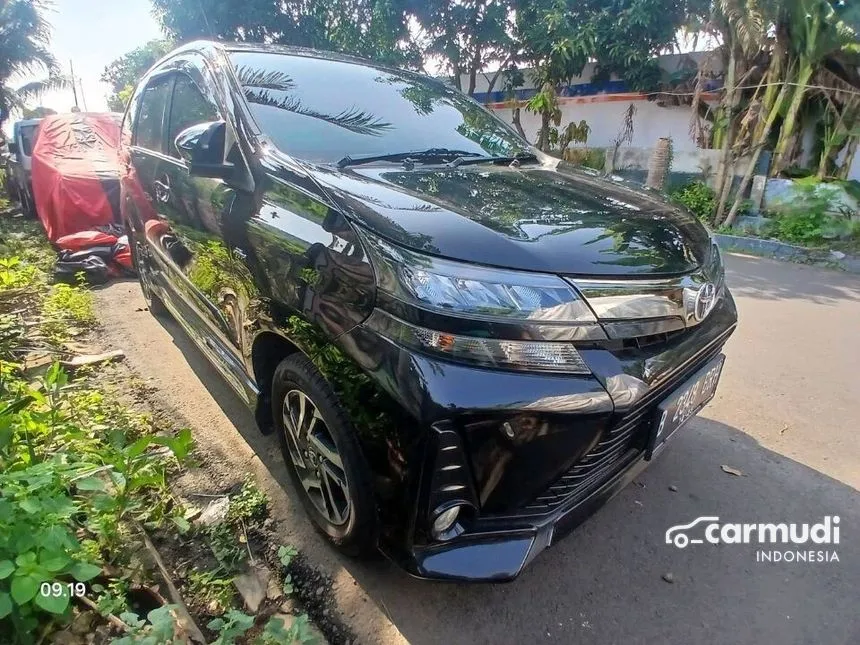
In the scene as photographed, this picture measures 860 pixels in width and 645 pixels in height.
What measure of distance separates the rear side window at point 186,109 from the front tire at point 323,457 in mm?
1221

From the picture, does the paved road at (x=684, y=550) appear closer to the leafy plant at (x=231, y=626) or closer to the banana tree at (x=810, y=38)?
the leafy plant at (x=231, y=626)

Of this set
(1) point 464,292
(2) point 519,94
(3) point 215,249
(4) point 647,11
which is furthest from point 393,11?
(1) point 464,292

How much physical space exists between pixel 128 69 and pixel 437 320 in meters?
35.5

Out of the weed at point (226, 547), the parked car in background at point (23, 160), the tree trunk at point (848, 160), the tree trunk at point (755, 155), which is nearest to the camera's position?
the weed at point (226, 547)

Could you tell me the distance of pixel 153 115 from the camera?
315cm

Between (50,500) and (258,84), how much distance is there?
1.66 m

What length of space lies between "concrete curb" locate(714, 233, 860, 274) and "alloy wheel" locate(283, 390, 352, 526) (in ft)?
19.6

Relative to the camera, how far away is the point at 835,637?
172 cm

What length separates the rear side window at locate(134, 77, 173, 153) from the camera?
2965mm

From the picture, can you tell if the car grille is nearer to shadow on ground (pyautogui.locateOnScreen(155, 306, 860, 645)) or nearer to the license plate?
the license plate

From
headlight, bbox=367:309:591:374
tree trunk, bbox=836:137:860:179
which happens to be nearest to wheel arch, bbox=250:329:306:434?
headlight, bbox=367:309:591:374

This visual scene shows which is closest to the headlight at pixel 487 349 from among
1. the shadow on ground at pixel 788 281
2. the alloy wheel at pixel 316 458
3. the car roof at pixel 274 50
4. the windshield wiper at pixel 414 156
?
the alloy wheel at pixel 316 458

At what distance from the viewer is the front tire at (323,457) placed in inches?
63.0

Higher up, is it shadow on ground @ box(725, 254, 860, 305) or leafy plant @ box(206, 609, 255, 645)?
leafy plant @ box(206, 609, 255, 645)
